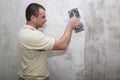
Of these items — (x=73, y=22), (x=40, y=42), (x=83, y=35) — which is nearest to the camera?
(x=40, y=42)

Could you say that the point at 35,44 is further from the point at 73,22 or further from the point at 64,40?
the point at 73,22

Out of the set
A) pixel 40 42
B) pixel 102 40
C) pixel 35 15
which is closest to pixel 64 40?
pixel 40 42

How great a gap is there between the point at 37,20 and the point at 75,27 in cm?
38

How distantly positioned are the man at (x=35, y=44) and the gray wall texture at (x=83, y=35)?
0.25 meters

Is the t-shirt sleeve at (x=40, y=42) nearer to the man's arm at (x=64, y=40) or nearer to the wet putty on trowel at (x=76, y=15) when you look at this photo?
the man's arm at (x=64, y=40)

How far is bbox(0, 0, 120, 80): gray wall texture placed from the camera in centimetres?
204

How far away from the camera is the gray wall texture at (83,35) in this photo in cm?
204

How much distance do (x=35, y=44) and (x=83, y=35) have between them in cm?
52

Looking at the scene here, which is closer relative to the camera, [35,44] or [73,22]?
[35,44]

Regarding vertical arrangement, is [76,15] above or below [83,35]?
above

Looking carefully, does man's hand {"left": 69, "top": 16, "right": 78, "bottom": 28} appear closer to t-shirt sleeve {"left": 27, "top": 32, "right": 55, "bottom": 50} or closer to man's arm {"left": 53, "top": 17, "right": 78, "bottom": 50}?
man's arm {"left": 53, "top": 17, "right": 78, "bottom": 50}

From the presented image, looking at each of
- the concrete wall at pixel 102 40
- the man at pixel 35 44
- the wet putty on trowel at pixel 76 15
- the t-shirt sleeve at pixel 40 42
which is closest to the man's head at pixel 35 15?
the man at pixel 35 44

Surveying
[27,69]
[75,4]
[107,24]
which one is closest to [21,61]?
[27,69]

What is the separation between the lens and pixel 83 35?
209 centimetres
